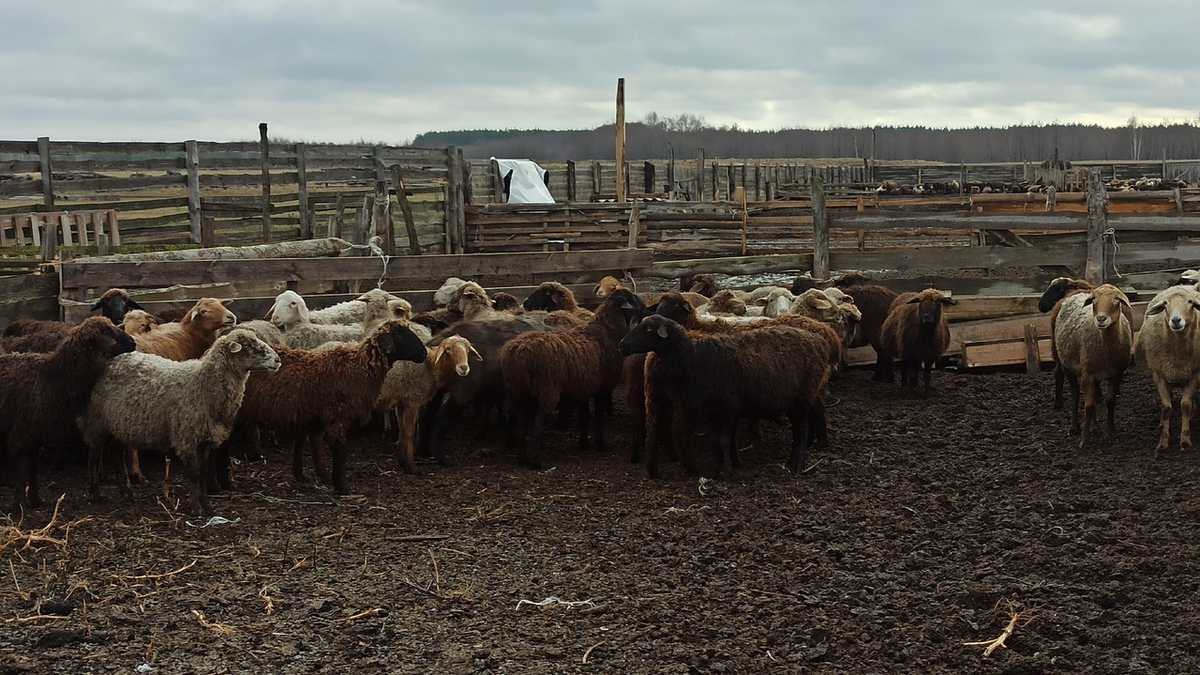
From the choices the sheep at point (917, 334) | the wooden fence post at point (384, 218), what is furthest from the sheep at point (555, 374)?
the wooden fence post at point (384, 218)

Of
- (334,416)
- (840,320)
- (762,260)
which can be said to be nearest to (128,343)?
(334,416)

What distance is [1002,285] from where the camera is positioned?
49.5 feet

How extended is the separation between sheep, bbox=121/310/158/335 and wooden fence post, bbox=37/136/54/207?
32.9 feet

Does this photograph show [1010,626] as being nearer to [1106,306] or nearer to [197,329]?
[1106,306]

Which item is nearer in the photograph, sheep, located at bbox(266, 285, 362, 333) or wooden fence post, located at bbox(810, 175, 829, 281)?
sheep, located at bbox(266, 285, 362, 333)

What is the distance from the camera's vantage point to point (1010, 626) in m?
5.36

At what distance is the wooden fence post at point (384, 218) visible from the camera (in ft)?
62.3

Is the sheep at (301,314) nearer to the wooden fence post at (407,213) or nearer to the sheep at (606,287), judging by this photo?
the sheep at (606,287)

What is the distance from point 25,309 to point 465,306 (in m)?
4.70

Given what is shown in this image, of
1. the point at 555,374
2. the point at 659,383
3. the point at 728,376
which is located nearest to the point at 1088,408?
the point at 728,376

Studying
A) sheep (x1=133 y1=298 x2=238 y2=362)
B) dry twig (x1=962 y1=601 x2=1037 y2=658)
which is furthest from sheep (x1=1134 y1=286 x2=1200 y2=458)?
sheep (x1=133 y1=298 x2=238 y2=362)

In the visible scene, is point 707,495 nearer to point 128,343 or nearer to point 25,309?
point 128,343

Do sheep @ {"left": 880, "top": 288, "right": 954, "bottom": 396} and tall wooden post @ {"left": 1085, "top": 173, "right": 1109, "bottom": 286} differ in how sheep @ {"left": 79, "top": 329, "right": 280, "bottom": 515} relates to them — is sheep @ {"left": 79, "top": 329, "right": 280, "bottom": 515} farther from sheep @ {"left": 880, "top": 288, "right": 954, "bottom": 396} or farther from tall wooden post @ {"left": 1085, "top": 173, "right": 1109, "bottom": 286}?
tall wooden post @ {"left": 1085, "top": 173, "right": 1109, "bottom": 286}

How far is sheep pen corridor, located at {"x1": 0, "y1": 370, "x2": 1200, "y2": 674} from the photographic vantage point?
523 cm
